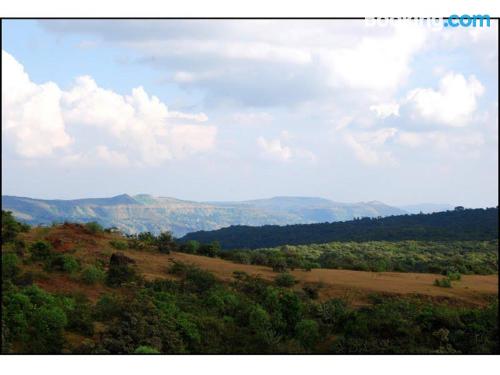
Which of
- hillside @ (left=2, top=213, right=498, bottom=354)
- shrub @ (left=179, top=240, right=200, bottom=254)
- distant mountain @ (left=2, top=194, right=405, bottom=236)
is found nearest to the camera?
hillside @ (left=2, top=213, right=498, bottom=354)

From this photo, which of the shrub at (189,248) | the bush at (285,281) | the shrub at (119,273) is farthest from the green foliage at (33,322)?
the shrub at (189,248)

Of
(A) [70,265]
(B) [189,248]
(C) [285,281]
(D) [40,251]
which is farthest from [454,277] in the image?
(D) [40,251]

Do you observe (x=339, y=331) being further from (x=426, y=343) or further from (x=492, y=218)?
(x=492, y=218)

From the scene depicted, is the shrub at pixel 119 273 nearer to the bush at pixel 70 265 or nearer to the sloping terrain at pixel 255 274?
the sloping terrain at pixel 255 274

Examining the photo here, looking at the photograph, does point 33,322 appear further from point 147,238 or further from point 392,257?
point 392,257

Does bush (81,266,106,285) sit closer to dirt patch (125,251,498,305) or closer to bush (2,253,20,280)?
dirt patch (125,251,498,305)

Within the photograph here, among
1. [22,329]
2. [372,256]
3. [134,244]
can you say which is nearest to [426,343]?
[22,329]

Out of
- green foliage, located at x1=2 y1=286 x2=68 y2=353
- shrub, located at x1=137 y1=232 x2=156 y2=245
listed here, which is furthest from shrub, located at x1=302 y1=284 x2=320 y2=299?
shrub, located at x1=137 y1=232 x2=156 y2=245
